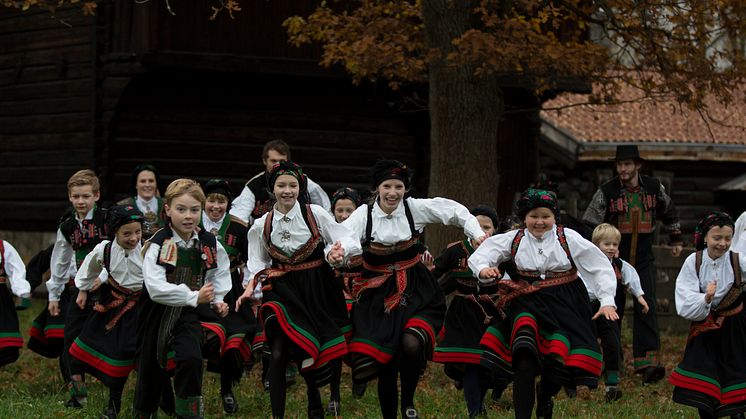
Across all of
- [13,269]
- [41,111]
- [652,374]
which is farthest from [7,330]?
[41,111]

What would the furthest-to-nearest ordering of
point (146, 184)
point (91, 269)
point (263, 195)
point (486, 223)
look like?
point (263, 195)
point (146, 184)
point (486, 223)
point (91, 269)

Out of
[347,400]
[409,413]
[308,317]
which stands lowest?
[347,400]

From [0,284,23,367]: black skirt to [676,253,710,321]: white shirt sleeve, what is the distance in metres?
5.11

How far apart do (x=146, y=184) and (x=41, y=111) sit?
760 cm

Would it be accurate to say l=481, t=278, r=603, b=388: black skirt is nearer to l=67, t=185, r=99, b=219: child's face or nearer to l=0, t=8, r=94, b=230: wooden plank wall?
l=67, t=185, r=99, b=219: child's face

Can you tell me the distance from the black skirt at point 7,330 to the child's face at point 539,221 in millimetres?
4324

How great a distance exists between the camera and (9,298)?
9031 millimetres

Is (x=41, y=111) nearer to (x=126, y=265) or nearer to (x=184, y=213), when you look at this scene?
(x=126, y=265)

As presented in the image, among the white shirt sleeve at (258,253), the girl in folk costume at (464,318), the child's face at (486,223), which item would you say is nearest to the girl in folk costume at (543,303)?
the girl in folk costume at (464,318)

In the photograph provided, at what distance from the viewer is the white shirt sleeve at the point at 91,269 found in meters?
8.14

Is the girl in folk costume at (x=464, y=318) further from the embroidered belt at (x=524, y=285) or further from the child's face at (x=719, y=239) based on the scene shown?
the child's face at (x=719, y=239)

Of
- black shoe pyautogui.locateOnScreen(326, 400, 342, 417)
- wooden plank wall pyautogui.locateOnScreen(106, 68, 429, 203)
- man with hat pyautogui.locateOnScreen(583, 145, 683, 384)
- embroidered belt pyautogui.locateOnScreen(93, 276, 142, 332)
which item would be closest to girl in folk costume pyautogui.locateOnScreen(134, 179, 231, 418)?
embroidered belt pyautogui.locateOnScreen(93, 276, 142, 332)

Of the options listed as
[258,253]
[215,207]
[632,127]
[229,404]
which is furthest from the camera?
[632,127]

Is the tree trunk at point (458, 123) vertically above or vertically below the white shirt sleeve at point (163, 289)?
above
